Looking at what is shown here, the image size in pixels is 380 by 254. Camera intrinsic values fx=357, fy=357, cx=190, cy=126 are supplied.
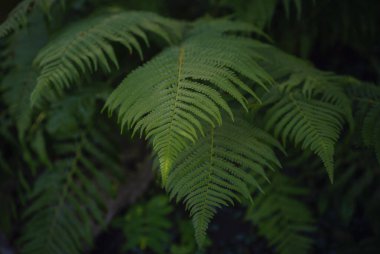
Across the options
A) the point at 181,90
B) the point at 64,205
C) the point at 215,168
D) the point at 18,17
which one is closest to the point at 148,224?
the point at 64,205

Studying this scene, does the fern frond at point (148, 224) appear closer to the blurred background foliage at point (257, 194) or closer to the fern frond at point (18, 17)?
the blurred background foliage at point (257, 194)

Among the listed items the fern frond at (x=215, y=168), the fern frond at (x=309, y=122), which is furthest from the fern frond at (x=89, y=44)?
the fern frond at (x=309, y=122)

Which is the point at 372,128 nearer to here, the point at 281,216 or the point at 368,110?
the point at 368,110

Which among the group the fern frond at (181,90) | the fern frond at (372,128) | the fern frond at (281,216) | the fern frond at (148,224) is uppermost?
the fern frond at (181,90)

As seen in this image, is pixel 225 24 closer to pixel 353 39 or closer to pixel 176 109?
pixel 176 109

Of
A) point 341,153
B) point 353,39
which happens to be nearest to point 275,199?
point 341,153

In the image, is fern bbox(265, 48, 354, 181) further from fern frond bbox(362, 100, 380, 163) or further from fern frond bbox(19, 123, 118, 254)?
fern frond bbox(19, 123, 118, 254)

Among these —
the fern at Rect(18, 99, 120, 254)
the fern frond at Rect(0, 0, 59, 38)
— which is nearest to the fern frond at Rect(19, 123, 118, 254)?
the fern at Rect(18, 99, 120, 254)
